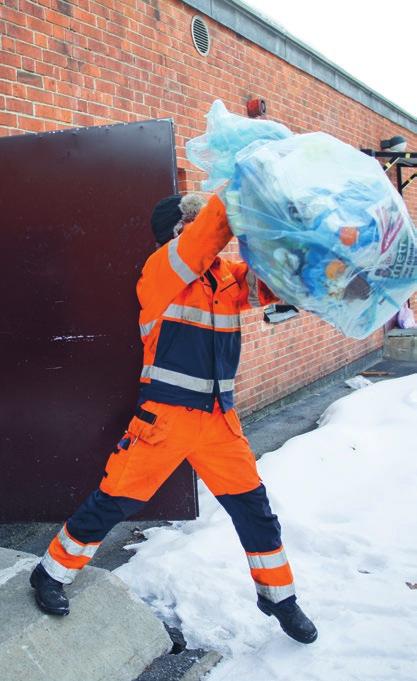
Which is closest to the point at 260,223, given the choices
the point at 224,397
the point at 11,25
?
the point at 224,397

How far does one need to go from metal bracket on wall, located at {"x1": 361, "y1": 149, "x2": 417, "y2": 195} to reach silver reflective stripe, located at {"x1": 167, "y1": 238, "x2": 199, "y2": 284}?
6906 mm

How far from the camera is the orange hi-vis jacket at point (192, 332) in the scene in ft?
7.70

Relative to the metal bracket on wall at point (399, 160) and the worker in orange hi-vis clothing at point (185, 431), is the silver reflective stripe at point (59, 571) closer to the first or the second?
the worker in orange hi-vis clothing at point (185, 431)

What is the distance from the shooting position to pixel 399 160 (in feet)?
31.2

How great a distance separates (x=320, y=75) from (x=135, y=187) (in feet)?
16.4

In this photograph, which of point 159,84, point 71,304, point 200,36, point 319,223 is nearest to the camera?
point 319,223

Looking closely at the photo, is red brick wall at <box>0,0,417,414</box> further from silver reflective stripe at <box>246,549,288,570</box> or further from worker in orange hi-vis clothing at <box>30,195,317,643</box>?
silver reflective stripe at <box>246,549,288,570</box>

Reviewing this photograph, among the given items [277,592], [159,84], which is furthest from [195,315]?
[159,84]

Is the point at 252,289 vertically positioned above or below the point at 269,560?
above

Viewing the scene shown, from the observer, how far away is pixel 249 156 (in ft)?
6.60

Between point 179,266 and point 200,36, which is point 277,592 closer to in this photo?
point 179,266

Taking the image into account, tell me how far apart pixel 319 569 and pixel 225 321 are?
4.72ft

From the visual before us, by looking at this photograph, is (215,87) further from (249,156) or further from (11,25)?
(249,156)

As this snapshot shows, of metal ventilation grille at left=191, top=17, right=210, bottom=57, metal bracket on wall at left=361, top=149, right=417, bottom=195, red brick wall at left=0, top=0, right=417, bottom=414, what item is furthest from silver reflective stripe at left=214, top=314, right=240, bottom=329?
metal bracket on wall at left=361, top=149, right=417, bottom=195
